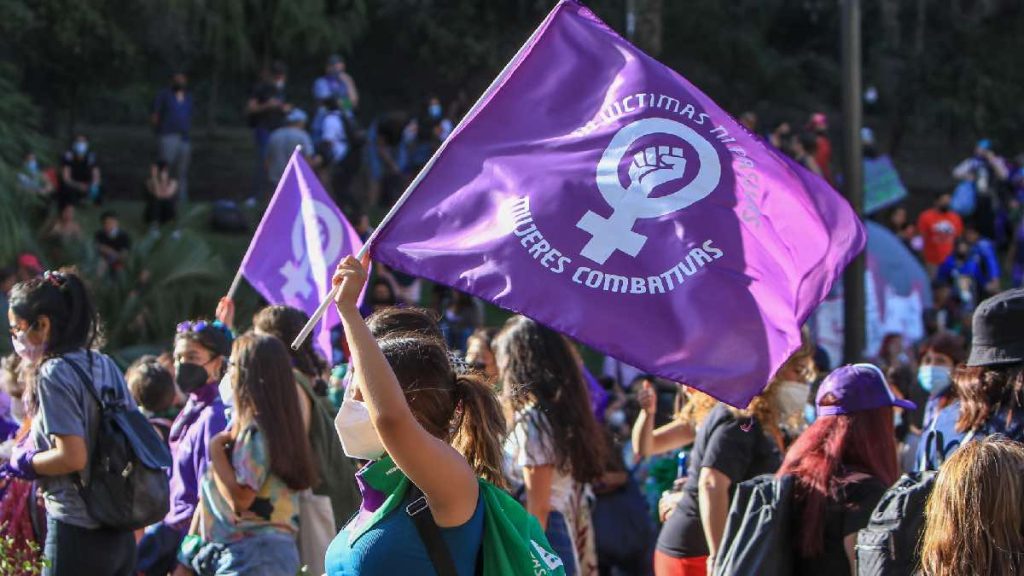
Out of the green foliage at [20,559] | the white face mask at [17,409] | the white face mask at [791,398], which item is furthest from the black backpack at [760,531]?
the white face mask at [17,409]

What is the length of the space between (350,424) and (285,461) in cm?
212

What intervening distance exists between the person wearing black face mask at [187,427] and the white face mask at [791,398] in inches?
81.4

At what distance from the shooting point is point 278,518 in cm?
539

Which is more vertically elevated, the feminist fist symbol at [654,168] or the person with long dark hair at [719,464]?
the feminist fist symbol at [654,168]

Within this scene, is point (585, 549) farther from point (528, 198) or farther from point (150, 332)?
point (150, 332)

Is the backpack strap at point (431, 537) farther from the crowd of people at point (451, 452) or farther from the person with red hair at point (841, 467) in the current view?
the person with red hair at point (841, 467)

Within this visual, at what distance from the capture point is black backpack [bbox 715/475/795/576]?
467 cm

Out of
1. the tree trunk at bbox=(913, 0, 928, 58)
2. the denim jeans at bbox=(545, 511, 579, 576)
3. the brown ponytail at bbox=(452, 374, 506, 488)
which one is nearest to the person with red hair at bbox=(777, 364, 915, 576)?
the denim jeans at bbox=(545, 511, 579, 576)

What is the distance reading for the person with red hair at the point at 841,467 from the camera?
4711 mm

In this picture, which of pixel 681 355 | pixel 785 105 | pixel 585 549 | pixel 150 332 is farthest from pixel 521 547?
pixel 785 105

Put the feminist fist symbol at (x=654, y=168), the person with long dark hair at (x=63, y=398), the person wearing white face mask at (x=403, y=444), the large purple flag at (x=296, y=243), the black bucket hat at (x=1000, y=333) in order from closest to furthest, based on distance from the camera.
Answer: the person wearing white face mask at (x=403, y=444) → the feminist fist symbol at (x=654, y=168) → the black bucket hat at (x=1000, y=333) → the person with long dark hair at (x=63, y=398) → the large purple flag at (x=296, y=243)

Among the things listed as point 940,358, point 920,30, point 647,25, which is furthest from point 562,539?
point 920,30

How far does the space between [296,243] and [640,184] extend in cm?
329

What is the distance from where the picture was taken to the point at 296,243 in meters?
7.36
